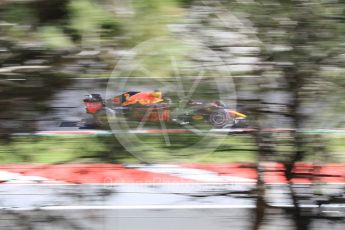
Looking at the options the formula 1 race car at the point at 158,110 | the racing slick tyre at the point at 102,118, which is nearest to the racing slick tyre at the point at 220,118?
the formula 1 race car at the point at 158,110

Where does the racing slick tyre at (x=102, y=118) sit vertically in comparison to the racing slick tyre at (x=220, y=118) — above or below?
below

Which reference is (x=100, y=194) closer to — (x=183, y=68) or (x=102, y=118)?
(x=102, y=118)

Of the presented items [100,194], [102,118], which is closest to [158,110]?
[102,118]

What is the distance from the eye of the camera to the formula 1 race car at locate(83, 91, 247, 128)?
1.71 meters

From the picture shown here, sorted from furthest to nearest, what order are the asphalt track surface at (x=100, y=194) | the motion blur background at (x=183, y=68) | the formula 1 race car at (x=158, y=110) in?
1. the asphalt track surface at (x=100, y=194)
2. the formula 1 race car at (x=158, y=110)
3. the motion blur background at (x=183, y=68)

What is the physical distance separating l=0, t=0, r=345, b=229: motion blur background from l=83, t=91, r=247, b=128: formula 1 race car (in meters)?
0.04

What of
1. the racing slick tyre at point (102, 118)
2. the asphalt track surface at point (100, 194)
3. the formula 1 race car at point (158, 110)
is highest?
the formula 1 race car at point (158, 110)

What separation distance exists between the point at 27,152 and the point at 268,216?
37.4 inches

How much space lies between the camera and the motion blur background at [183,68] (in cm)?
142

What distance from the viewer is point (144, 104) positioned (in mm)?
1731

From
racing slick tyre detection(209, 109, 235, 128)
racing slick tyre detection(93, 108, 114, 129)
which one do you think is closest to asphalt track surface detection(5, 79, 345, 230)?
racing slick tyre detection(209, 109, 235, 128)

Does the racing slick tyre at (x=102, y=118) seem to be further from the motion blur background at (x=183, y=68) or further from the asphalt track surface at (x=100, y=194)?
the asphalt track surface at (x=100, y=194)

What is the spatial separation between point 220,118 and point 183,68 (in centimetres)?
25

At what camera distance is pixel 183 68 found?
1610 mm
